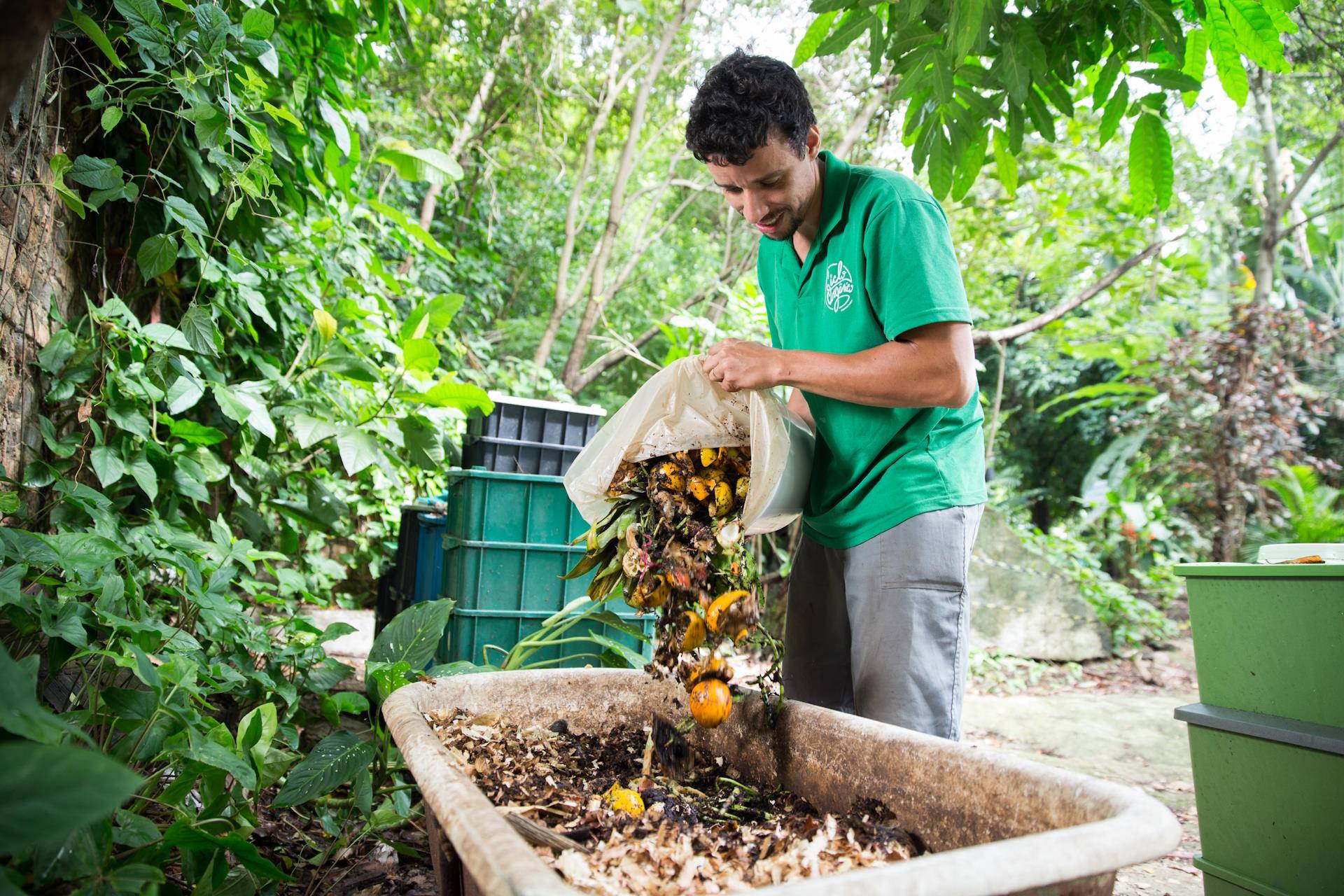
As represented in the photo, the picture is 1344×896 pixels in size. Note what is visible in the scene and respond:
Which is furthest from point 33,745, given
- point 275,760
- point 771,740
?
point 275,760

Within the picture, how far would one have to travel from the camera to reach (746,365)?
4.81ft

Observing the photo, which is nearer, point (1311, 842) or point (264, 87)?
point (1311, 842)

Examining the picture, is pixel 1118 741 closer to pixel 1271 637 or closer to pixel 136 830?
pixel 1271 637

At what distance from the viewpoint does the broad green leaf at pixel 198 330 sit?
7.55 feet

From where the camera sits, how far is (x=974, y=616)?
→ 5488mm

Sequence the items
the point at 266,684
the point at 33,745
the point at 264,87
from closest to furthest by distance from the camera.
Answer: the point at 33,745, the point at 266,684, the point at 264,87

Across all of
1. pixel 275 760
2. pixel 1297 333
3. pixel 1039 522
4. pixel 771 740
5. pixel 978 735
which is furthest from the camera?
pixel 1039 522

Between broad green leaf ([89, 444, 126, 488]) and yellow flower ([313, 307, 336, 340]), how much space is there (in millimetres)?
848

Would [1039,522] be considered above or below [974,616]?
above

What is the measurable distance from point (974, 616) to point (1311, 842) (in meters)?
4.12

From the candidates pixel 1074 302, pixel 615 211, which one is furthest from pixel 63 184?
pixel 1074 302

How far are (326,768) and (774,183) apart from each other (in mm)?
1466

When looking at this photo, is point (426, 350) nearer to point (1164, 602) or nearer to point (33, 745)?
point (33, 745)

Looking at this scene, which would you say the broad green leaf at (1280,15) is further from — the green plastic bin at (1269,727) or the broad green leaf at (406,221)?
the broad green leaf at (406,221)
